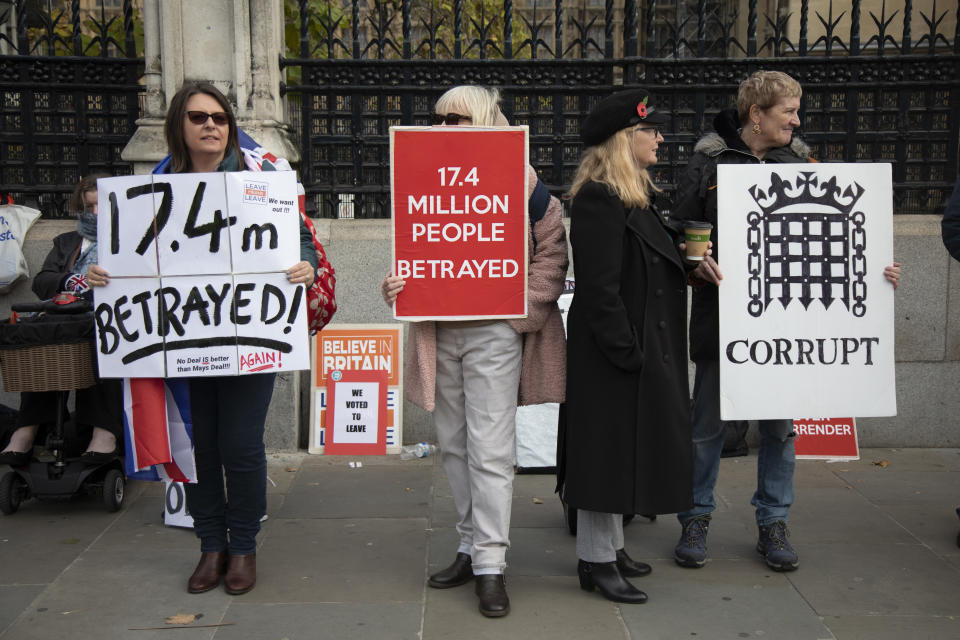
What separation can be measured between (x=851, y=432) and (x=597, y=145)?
3.31 metres

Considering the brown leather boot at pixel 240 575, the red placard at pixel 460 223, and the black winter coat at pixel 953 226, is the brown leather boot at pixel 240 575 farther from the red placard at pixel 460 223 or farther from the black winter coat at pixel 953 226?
the black winter coat at pixel 953 226

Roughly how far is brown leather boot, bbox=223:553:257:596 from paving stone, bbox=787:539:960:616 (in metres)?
2.35

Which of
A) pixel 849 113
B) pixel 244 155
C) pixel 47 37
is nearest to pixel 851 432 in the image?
pixel 849 113

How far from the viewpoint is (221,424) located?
4039 mm

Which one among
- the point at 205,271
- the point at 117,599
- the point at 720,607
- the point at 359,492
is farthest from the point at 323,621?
the point at 359,492

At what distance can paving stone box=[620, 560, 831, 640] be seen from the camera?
374 centimetres

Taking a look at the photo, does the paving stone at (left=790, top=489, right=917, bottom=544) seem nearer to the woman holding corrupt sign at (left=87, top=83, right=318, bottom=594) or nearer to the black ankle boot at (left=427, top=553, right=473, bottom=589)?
the black ankle boot at (left=427, top=553, right=473, bottom=589)

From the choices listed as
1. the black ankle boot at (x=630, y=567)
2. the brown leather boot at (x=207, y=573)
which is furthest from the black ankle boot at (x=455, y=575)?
the brown leather boot at (x=207, y=573)

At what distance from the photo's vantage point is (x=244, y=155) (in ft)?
13.6

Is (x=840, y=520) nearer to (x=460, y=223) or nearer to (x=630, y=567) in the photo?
(x=630, y=567)

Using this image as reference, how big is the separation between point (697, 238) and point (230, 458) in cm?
214

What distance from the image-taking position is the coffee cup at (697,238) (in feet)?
13.0

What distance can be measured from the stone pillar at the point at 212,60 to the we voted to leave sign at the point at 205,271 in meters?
2.31

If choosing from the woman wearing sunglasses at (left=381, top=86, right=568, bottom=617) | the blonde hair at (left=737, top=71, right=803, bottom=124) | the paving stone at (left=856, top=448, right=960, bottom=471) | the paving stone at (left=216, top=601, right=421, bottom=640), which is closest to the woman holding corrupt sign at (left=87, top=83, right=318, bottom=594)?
the paving stone at (left=216, top=601, right=421, bottom=640)
